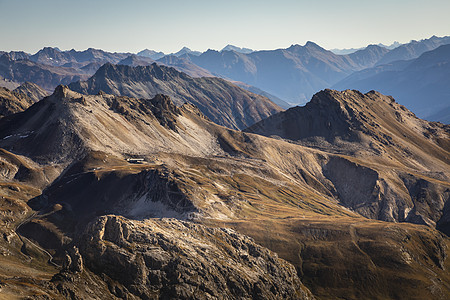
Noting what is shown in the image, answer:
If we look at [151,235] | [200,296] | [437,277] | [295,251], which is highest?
[151,235]

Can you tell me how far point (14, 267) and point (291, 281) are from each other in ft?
333

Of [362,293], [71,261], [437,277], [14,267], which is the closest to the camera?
[71,261]

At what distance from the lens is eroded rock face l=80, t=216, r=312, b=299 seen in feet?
380

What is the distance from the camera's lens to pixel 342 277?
577 ft

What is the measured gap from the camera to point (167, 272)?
123 metres

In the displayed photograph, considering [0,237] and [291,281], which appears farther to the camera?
[0,237]

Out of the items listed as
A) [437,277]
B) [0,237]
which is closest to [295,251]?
[437,277]

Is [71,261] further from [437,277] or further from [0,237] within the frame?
[437,277]

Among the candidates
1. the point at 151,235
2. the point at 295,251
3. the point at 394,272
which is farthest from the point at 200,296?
the point at 394,272

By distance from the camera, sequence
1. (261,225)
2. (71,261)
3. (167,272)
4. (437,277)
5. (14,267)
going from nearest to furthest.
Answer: (71,261) → (167,272) → (14,267) → (437,277) → (261,225)

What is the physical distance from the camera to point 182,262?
126188 mm

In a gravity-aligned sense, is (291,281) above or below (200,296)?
below

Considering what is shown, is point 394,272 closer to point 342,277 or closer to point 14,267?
point 342,277

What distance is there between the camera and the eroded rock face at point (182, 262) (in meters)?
116
